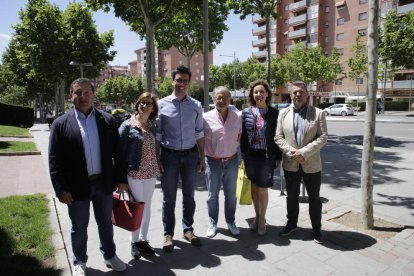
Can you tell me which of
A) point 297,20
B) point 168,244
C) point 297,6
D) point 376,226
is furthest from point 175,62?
point 168,244

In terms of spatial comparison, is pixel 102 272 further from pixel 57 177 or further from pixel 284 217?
pixel 284 217

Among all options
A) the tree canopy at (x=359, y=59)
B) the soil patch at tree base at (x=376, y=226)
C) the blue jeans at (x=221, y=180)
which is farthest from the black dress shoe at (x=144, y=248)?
the tree canopy at (x=359, y=59)

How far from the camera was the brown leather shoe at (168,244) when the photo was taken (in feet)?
13.5

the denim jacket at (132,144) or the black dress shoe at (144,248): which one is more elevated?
the denim jacket at (132,144)

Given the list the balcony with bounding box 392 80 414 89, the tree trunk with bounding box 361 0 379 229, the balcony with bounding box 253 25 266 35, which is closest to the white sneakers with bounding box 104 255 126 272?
the tree trunk with bounding box 361 0 379 229

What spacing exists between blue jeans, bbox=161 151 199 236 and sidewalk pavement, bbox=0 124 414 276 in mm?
423

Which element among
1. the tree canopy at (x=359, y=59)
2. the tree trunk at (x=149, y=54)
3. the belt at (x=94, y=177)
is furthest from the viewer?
the tree canopy at (x=359, y=59)

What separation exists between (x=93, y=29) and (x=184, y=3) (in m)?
20.1

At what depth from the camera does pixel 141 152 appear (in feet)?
12.6

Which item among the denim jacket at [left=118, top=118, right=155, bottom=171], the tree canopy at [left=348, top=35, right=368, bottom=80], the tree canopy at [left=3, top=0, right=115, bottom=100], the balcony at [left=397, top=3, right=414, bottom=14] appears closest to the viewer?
the denim jacket at [left=118, top=118, right=155, bottom=171]

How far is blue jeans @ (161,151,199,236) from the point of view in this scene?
411 centimetres

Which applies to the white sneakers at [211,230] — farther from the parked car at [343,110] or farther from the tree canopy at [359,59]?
the tree canopy at [359,59]

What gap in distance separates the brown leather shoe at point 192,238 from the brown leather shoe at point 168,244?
0.24 metres

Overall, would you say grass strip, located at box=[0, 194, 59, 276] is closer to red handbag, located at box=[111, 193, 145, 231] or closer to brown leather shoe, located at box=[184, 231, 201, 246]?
red handbag, located at box=[111, 193, 145, 231]
